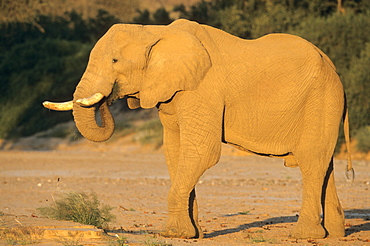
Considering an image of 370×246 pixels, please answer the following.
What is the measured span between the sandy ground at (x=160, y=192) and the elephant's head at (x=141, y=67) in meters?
1.42

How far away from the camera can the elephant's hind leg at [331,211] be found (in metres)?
9.99

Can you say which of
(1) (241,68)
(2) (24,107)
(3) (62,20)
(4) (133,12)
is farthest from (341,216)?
(4) (133,12)

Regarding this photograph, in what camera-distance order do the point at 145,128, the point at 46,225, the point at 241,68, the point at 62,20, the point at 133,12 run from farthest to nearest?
the point at 133,12 < the point at 62,20 < the point at 145,128 < the point at 241,68 < the point at 46,225

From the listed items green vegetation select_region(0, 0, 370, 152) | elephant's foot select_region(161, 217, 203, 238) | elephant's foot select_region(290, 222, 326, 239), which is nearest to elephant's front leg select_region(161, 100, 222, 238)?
elephant's foot select_region(161, 217, 203, 238)

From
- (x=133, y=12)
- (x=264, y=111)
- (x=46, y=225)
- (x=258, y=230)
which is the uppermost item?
(x=264, y=111)

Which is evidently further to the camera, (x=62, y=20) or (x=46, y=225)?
(x=62, y=20)

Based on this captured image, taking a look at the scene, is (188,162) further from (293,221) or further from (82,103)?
(293,221)

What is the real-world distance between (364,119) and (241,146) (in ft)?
50.4

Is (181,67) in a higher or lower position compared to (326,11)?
higher

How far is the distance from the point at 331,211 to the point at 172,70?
270cm

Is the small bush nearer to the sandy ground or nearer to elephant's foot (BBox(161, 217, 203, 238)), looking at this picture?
the sandy ground

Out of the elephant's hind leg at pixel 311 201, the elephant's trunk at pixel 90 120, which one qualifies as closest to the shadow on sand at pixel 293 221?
the elephant's hind leg at pixel 311 201

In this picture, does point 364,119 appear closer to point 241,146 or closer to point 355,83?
point 355,83

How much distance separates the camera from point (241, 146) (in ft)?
31.4
